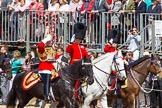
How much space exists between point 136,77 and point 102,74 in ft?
Answer: 6.54

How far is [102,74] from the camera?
21.2m

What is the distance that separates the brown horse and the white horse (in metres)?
1.55

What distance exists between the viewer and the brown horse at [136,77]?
22.7 metres

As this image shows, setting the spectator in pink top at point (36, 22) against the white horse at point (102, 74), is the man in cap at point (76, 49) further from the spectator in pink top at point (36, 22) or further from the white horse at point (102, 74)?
the spectator in pink top at point (36, 22)

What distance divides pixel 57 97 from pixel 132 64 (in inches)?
136

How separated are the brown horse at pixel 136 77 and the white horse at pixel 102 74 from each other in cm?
155

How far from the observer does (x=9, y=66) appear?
23047 mm

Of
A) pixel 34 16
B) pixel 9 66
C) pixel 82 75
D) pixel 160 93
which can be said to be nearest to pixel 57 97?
pixel 82 75

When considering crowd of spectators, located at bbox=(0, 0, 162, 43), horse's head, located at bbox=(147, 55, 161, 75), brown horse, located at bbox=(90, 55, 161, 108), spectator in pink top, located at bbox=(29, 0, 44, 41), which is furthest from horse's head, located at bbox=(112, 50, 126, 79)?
spectator in pink top, located at bbox=(29, 0, 44, 41)

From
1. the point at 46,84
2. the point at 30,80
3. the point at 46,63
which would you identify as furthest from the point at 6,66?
the point at 46,84

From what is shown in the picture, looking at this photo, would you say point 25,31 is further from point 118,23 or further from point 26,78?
point 26,78

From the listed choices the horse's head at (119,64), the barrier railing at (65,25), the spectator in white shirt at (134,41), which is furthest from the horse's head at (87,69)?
the barrier railing at (65,25)

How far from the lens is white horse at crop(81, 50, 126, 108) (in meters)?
21.1

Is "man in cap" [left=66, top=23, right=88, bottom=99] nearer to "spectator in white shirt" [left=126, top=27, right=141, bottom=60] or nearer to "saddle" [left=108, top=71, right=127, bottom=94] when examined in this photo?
"saddle" [left=108, top=71, right=127, bottom=94]
